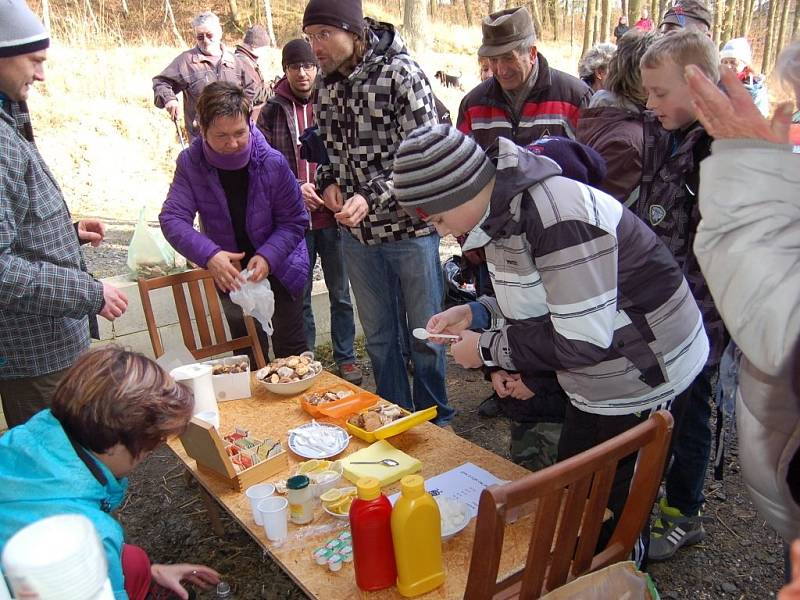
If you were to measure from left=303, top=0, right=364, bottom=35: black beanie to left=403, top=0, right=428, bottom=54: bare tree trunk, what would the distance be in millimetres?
12608

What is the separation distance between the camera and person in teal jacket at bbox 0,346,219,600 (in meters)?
1.29

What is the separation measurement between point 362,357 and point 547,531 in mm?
3396

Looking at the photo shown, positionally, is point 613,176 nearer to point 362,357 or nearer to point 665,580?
point 665,580

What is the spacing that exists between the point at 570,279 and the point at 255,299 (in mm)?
1714

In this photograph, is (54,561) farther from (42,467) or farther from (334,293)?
(334,293)

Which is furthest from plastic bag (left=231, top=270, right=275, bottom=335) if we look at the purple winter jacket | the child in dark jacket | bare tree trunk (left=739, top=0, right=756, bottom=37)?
bare tree trunk (left=739, top=0, right=756, bottom=37)

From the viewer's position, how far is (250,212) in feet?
9.58

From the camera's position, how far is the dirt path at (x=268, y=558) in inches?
90.1

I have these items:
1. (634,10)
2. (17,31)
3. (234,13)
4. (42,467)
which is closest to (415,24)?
(634,10)

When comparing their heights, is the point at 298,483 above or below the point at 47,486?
below

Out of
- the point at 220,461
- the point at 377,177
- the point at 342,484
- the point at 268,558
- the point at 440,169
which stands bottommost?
the point at 268,558

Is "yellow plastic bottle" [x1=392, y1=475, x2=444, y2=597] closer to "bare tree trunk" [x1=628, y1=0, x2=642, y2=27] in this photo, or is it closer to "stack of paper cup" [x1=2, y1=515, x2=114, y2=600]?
"stack of paper cup" [x1=2, y1=515, x2=114, y2=600]

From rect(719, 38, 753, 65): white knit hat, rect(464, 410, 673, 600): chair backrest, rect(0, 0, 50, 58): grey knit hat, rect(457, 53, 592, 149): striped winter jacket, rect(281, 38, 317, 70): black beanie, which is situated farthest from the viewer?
rect(719, 38, 753, 65): white knit hat

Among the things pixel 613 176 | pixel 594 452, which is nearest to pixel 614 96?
pixel 613 176
